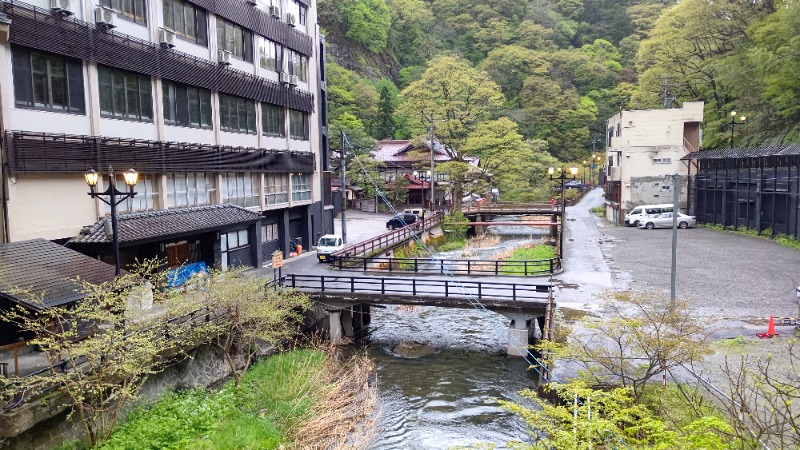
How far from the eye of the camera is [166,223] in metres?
22.4

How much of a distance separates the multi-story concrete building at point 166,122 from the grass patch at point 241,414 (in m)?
7.11

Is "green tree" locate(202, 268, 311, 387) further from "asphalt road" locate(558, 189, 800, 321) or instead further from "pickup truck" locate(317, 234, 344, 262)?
"pickup truck" locate(317, 234, 344, 262)

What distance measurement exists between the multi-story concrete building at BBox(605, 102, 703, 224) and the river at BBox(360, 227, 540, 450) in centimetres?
2827

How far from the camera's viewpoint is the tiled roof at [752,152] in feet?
110

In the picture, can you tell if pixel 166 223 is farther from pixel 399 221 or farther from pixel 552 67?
pixel 552 67

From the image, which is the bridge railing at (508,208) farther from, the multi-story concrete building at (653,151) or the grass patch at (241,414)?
the grass patch at (241,414)

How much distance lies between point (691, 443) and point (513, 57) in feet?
297

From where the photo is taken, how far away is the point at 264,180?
32.1 metres

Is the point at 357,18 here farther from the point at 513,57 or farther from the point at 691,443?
the point at 691,443

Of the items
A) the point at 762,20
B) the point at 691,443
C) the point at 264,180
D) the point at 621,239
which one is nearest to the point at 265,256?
the point at 264,180

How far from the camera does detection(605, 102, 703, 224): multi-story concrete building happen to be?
4703 cm

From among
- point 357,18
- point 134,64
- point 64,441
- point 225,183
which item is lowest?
point 64,441

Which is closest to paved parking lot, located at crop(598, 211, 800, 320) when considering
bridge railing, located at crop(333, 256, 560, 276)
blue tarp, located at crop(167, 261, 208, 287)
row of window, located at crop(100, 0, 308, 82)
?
bridge railing, located at crop(333, 256, 560, 276)

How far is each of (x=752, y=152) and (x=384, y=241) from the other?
27.2m
